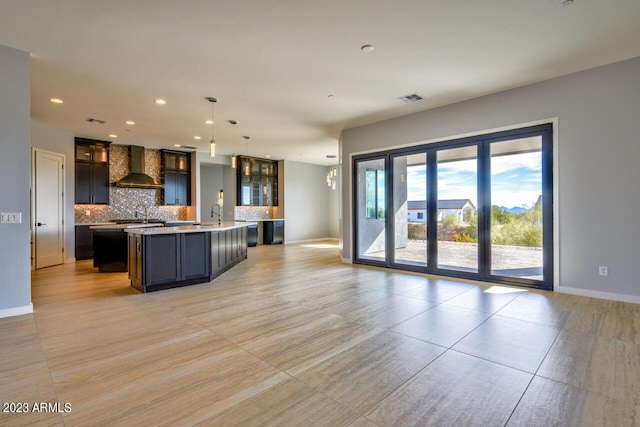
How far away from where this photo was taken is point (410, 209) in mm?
6195

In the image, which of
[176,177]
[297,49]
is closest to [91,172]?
[176,177]

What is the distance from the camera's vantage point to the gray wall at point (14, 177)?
355 centimetres

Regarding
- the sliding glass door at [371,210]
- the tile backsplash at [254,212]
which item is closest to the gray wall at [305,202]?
the tile backsplash at [254,212]

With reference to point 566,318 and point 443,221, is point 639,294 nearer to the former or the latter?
point 566,318

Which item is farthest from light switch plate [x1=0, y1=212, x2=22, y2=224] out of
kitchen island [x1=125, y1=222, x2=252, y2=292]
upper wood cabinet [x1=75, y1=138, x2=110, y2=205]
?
upper wood cabinet [x1=75, y1=138, x2=110, y2=205]

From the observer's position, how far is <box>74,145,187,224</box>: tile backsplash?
8.20 m

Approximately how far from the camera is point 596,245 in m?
4.18

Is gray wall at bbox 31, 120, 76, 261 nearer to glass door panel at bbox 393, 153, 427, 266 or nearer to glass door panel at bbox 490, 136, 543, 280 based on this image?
glass door panel at bbox 393, 153, 427, 266

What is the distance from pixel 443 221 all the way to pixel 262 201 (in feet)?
23.2

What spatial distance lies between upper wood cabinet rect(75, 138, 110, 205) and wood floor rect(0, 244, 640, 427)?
429 cm

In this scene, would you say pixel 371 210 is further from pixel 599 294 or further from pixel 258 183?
pixel 258 183

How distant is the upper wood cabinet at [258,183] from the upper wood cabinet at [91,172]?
3734 millimetres

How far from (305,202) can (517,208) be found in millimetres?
8143

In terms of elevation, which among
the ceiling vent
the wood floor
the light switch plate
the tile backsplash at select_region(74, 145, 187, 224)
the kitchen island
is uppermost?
the ceiling vent
